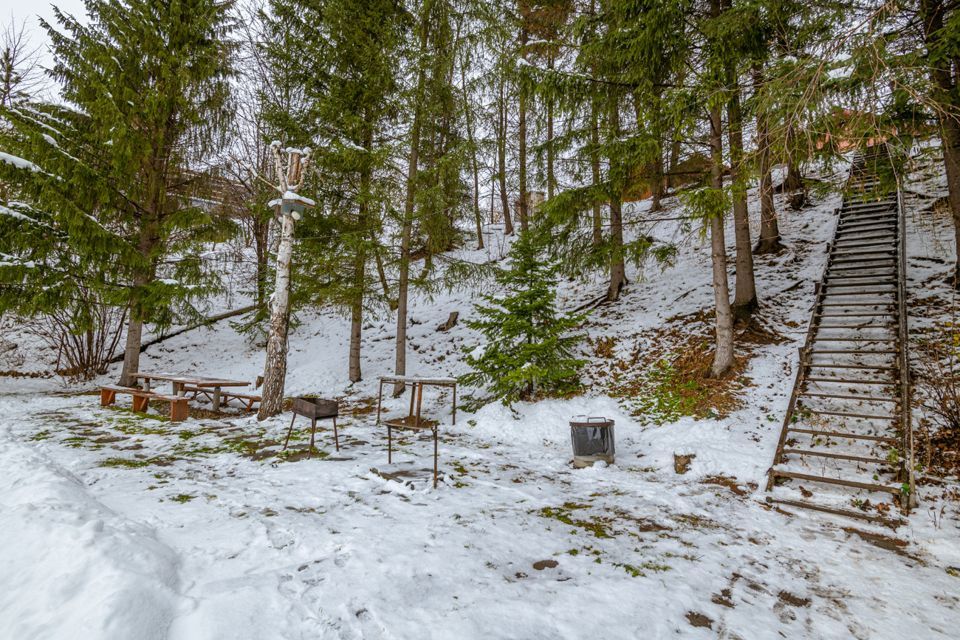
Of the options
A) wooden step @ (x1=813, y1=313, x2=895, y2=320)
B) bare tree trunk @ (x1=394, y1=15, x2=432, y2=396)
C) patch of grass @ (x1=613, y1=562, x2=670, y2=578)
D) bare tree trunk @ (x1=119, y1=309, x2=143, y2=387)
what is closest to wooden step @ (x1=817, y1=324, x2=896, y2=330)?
wooden step @ (x1=813, y1=313, x2=895, y2=320)

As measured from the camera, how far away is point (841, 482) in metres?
4.52

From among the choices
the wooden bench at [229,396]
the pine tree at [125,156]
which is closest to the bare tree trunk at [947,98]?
the wooden bench at [229,396]

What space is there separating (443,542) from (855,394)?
21.5 ft

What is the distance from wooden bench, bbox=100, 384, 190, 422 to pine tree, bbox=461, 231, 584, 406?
5362 millimetres

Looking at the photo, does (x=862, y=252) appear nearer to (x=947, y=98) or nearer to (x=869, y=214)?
(x=869, y=214)

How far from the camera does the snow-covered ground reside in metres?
2.42

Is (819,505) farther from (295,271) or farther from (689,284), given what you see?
(295,271)

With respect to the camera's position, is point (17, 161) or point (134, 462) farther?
point (17, 161)

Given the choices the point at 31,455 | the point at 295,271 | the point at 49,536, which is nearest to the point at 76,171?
the point at 295,271

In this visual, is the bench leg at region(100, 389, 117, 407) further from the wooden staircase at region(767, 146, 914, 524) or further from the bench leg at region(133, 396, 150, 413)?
the wooden staircase at region(767, 146, 914, 524)

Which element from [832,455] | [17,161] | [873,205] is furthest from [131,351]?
[873,205]

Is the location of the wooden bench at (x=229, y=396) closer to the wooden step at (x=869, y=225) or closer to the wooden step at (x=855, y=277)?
the wooden step at (x=855, y=277)

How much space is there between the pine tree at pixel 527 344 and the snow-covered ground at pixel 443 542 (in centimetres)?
132

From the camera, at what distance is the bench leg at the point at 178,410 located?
26.0 ft
